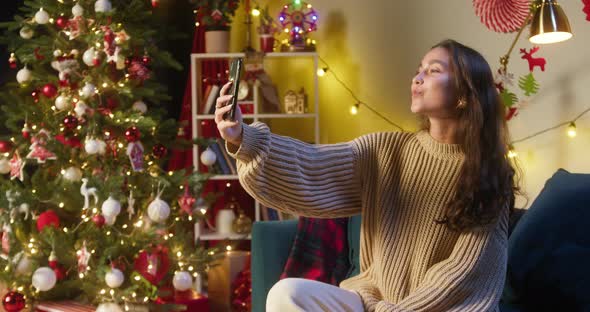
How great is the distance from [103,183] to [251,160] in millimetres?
1520

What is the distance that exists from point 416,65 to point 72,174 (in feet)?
5.15

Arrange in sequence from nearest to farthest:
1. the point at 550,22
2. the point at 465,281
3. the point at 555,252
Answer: the point at 465,281 → the point at 555,252 → the point at 550,22

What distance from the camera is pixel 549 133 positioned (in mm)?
2830

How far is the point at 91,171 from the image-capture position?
313cm

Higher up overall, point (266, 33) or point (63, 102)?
point (266, 33)

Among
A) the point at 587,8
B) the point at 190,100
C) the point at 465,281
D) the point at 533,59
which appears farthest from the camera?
the point at 190,100

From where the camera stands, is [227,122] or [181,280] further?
[181,280]

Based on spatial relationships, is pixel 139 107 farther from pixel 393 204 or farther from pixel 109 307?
pixel 393 204

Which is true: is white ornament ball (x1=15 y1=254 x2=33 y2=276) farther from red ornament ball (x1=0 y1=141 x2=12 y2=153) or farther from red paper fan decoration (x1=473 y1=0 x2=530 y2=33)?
red paper fan decoration (x1=473 y1=0 x2=530 y2=33)

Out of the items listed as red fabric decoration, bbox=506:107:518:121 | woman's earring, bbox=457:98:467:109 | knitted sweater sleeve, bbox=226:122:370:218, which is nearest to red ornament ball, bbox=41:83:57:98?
knitted sweater sleeve, bbox=226:122:370:218

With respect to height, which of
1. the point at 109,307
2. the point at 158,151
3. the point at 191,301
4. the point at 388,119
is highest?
the point at 388,119

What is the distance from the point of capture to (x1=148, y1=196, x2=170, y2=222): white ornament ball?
3016 mm

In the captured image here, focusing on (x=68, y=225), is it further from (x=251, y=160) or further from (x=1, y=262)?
(x=251, y=160)

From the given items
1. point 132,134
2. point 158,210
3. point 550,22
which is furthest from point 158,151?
point 550,22
